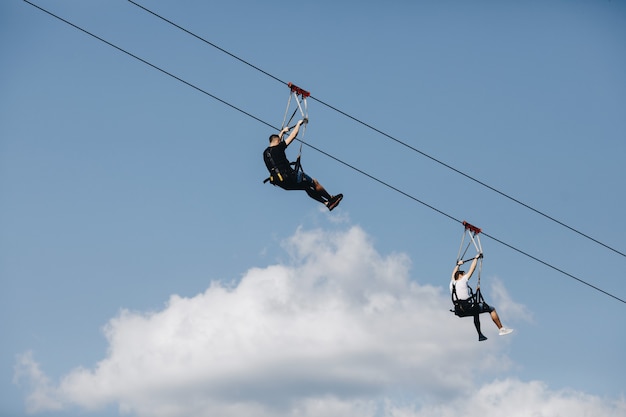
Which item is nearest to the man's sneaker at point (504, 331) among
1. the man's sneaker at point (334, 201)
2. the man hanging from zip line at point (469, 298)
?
the man hanging from zip line at point (469, 298)

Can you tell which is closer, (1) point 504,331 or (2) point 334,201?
(2) point 334,201

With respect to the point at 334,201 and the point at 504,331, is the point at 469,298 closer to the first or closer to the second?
the point at 504,331

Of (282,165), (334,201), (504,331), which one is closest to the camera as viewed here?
(282,165)

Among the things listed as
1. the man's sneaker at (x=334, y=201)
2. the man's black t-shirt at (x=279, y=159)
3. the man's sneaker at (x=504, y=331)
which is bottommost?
the man's sneaker at (x=504, y=331)

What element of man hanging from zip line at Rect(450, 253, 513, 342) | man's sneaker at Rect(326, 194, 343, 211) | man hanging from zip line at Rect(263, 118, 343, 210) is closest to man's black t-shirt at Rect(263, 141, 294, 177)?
man hanging from zip line at Rect(263, 118, 343, 210)

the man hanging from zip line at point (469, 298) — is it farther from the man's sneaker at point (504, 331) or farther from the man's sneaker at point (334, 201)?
the man's sneaker at point (334, 201)

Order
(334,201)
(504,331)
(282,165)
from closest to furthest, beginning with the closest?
(282,165) → (334,201) → (504,331)

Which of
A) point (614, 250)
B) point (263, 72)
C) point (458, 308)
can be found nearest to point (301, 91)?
point (263, 72)

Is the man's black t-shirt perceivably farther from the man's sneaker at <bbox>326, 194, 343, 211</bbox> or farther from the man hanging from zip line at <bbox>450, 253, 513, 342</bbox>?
the man hanging from zip line at <bbox>450, 253, 513, 342</bbox>

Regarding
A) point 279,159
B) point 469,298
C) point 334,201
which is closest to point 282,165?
point 279,159

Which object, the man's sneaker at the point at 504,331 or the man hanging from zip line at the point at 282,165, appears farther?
the man's sneaker at the point at 504,331

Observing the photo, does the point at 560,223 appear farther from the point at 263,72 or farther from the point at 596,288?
the point at 263,72

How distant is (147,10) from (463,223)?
886 centimetres

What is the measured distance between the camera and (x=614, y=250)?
26344mm
